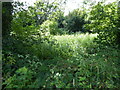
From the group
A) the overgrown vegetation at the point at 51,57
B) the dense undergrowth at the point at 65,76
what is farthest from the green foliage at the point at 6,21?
the dense undergrowth at the point at 65,76

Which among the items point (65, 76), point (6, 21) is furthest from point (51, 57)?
point (6, 21)

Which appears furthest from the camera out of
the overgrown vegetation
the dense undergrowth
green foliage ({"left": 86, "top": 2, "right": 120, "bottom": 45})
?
green foliage ({"left": 86, "top": 2, "right": 120, "bottom": 45})

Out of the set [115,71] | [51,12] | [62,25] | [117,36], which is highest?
[62,25]

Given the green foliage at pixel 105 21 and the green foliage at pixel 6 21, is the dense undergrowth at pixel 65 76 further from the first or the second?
the green foliage at pixel 105 21

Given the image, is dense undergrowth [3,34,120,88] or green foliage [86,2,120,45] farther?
green foliage [86,2,120,45]

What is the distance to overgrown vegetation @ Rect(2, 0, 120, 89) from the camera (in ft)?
5.92

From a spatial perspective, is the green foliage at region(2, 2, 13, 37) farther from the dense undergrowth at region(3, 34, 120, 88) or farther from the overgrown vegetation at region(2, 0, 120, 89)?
the dense undergrowth at region(3, 34, 120, 88)

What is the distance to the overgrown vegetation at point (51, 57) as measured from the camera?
71.1 inches

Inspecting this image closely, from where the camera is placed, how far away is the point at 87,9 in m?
3.79

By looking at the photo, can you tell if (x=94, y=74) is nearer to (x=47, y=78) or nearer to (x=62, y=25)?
(x=47, y=78)

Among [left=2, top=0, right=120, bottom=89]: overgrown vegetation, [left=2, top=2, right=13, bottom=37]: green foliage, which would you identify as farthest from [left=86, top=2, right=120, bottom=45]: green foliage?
[left=2, top=2, right=13, bottom=37]: green foliage

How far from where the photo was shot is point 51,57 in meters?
3.10

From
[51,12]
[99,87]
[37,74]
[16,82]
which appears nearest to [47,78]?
[37,74]

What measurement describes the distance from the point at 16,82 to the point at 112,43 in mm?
3357
